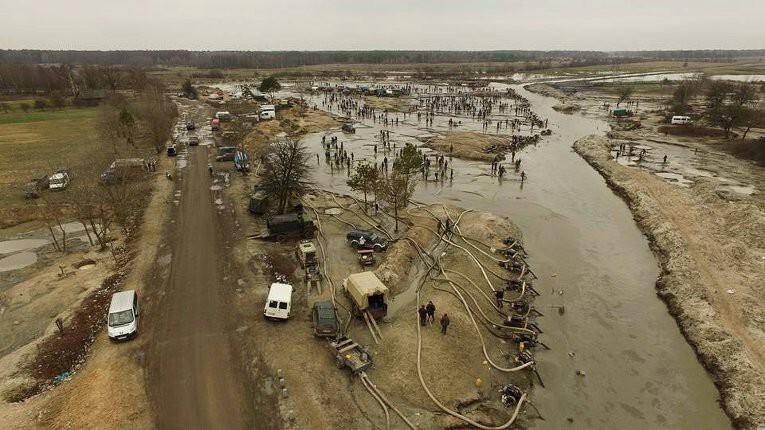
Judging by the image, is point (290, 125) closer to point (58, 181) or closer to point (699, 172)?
point (58, 181)

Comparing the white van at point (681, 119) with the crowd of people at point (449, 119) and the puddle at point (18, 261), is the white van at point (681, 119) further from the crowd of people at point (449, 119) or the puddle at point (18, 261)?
the puddle at point (18, 261)

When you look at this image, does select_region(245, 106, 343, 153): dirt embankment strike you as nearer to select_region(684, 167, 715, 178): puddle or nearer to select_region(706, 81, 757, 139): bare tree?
select_region(684, 167, 715, 178): puddle

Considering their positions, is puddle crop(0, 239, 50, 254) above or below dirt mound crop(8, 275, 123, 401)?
above

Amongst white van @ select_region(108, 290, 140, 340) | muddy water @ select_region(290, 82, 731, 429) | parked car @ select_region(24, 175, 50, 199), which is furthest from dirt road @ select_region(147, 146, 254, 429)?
parked car @ select_region(24, 175, 50, 199)

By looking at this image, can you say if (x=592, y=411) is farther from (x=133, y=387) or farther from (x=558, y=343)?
(x=133, y=387)

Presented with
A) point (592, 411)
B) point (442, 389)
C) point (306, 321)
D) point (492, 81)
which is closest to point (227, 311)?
point (306, 321)

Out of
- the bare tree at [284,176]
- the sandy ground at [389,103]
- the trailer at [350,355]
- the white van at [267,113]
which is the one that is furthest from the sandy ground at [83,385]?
the sandy ground at [389,103]
